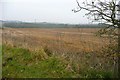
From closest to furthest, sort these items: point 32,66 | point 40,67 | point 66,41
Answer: point 40,67, point 32,66, point 66,41

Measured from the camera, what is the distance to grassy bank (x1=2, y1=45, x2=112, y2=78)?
899cm

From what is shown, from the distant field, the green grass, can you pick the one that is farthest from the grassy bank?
the distant field

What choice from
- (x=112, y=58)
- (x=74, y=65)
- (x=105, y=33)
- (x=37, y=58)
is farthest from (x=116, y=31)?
(x=37, y=58)

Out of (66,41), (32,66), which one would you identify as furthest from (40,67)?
(66,41)

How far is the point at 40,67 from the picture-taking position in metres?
10.3

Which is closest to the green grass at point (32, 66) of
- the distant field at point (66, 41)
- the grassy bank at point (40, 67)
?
the grassy bank at point (40, 67)

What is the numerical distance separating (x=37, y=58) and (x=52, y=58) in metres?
0.84

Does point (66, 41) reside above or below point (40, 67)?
below

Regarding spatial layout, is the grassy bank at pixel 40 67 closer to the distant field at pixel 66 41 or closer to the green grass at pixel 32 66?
the green grass at pixel 32 66

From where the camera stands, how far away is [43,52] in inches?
456

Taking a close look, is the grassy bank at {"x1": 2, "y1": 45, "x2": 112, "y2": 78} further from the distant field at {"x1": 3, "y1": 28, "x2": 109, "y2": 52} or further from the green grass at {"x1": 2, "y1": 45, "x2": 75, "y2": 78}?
the distant field at {"x1": 3, "y1": 28, "x2": 109, "y2": 52}

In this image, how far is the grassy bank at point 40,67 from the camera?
899cm

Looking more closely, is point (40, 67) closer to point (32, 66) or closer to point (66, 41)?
point (32, 66)

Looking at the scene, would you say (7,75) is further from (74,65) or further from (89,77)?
(89,77)
